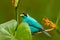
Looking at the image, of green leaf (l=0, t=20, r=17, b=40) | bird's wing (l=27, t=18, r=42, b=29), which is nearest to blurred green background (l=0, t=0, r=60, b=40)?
bird's wing (l=27, t=18, r=42, b=29)

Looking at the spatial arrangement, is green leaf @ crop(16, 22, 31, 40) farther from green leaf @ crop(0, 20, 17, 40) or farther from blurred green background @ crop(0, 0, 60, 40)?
blurred green background @ crop(0, 0, 60, 40)

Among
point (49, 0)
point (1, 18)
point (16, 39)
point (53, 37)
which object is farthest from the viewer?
point (49, 0)

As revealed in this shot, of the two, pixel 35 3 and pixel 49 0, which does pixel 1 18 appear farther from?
pixel 49 0

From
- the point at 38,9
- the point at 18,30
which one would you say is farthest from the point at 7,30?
the point at 38,9

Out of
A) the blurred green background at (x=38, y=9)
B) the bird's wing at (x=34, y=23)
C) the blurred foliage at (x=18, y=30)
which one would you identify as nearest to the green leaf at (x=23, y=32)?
the blurred foliage at (x=18, y=30)

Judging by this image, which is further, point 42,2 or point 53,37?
point 42,2

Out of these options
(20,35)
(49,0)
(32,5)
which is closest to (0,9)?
(32,5)

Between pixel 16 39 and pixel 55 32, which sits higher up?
pixel 16 39
